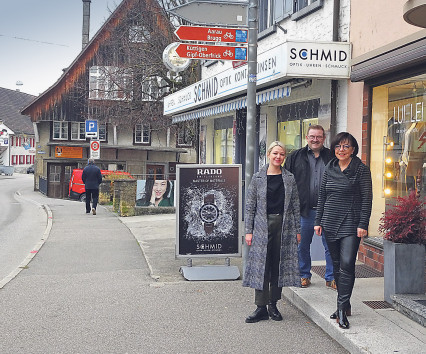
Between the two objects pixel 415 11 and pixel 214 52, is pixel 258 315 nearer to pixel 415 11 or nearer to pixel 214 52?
pixel 415 11

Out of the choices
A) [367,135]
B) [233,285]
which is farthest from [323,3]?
[233,285]

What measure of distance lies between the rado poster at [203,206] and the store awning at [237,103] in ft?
6.23

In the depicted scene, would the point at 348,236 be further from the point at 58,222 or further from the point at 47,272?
the point at 58,222

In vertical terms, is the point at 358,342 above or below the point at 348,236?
below

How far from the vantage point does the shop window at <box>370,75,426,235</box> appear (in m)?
7.57

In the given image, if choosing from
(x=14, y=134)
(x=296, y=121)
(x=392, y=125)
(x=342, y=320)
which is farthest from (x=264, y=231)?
(x=14, y=134)

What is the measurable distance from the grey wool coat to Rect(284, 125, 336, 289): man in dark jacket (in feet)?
2.96

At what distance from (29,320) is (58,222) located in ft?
36.2

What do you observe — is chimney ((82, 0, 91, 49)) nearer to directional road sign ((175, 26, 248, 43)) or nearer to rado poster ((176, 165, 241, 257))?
rado poster ((176, 165, 241, 257))

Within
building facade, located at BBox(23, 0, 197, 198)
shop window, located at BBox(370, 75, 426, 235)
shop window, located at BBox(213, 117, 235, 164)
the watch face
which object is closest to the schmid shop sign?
shop window, located at BBox(370, 75, 426, 235)

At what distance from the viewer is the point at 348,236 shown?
212 inches

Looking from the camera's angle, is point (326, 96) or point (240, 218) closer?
point (240, 218)

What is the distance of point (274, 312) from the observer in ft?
19.8

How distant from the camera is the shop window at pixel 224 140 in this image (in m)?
17.2
